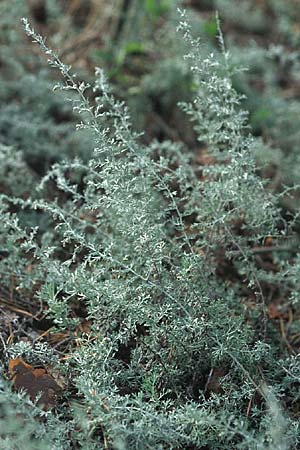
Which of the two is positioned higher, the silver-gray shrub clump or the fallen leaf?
the silver-gray shrub clump

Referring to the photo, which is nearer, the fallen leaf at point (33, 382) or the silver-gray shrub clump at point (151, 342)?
the silver-gray shrub clump at point (151, 342)

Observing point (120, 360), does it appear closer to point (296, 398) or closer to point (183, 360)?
point (183, 360)

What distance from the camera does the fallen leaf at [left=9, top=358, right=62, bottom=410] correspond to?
1.80 meters

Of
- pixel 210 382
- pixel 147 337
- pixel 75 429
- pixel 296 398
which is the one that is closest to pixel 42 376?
pixel 75 429

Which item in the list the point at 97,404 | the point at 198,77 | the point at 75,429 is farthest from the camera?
the point at 198,77

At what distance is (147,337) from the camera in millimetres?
1896

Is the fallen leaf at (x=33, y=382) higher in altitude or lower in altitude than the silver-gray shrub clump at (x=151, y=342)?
lower

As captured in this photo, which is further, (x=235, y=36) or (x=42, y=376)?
(x=235, y=36)

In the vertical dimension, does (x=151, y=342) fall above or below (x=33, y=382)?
above

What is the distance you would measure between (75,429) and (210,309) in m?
0.52

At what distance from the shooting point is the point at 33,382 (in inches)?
71.5

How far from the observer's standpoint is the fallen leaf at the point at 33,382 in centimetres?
180

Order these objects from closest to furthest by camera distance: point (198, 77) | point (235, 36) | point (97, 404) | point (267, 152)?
point (97, 404) < point (198, 77) < point (267, 152) < point (235, 36)

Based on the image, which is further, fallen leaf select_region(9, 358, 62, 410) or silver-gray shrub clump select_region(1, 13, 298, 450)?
fallen leaf select_region(9, 358, 62, 410)
